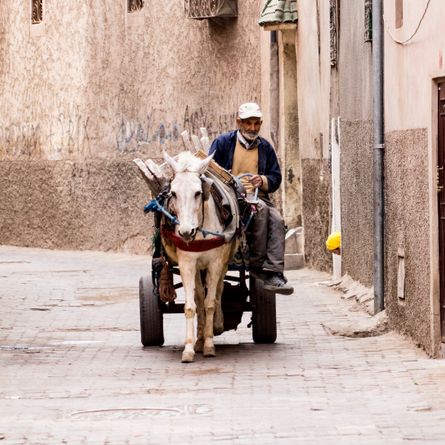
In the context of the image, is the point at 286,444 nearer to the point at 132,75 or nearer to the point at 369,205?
the point at 369,205

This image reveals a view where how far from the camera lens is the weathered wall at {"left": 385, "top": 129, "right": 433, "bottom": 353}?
42.1ft

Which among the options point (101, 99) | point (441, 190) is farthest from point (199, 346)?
point (101, 99)

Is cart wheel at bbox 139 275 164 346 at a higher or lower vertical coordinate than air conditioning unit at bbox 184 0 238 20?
lower

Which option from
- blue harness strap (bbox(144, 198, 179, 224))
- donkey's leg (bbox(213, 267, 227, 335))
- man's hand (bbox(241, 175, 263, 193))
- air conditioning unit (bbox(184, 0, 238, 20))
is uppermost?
air conditioning unit (bbox(184, 0, 238, 20))

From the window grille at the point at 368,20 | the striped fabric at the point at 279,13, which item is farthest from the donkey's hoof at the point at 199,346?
the striped fabric at the point at 279,13

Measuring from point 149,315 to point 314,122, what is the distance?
10094 millimetres

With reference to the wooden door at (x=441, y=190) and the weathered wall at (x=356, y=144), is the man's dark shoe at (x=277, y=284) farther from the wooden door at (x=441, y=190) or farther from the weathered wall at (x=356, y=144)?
the weathered wall at (x=356, y=144)

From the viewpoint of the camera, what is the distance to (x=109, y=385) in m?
11.5

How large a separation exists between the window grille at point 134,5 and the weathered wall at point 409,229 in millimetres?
15803

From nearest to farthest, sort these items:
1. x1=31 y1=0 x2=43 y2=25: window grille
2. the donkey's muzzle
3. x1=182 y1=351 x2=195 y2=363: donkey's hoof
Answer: the donkey's muzzle, x1=182 y1=351 x2=195 y2=363: donkey's hoof, x1=31 y1=0 x2=43 y2=25: window grille

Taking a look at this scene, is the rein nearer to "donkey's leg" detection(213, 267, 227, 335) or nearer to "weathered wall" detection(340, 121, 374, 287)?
"donkey's leg" detection(213, 267, 227, 335)

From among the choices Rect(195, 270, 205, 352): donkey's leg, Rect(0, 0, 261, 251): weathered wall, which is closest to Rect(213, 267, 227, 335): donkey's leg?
Rect(195, 270, 205, 352): donkey's leg

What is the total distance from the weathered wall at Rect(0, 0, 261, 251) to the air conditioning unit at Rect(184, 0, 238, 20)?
0.23m

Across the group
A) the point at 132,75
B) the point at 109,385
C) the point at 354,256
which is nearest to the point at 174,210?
the point at 109,385
